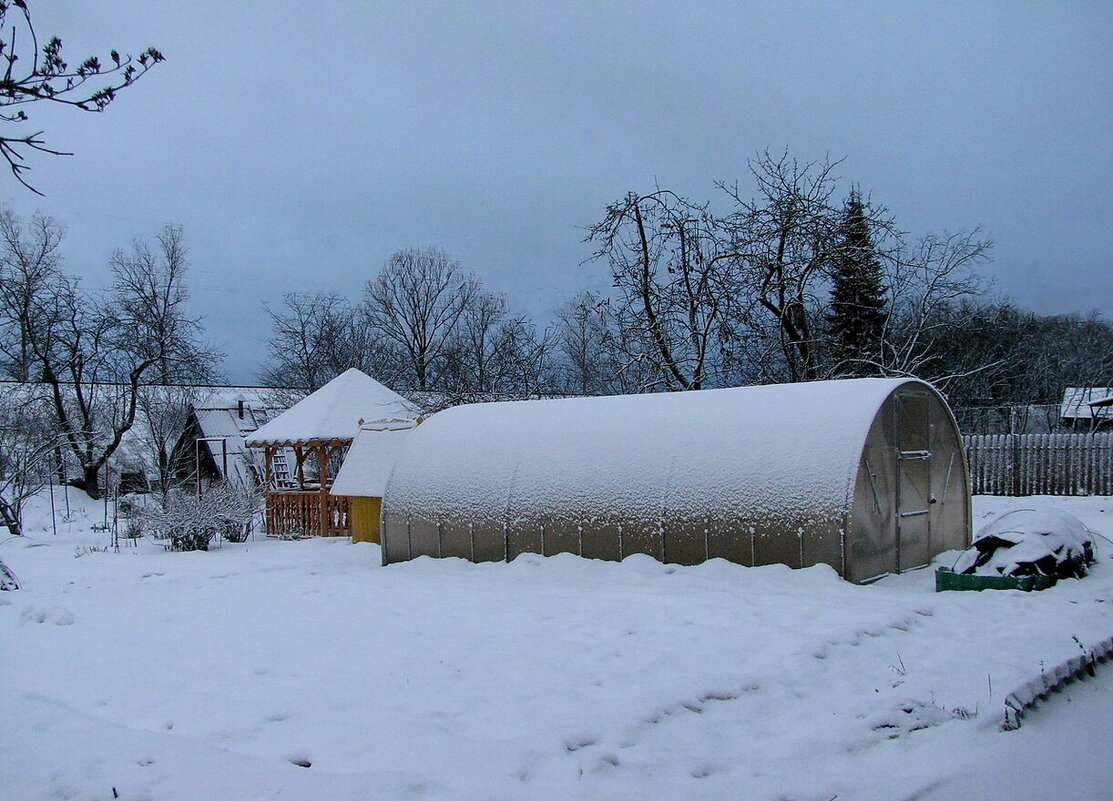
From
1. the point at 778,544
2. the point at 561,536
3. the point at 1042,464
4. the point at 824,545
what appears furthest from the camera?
the point at 1042,464

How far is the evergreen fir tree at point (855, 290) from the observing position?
18344mm

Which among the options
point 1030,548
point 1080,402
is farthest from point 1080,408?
point 1030,548

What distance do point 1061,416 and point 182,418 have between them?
135ft

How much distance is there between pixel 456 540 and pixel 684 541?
369 cm

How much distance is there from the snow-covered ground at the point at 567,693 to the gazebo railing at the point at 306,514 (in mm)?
9201

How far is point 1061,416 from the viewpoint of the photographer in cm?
4438

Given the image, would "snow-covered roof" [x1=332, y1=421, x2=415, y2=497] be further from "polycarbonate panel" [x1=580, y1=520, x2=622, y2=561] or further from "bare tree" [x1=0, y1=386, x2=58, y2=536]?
"bare tree" [x1=0, y1=386, x2=58, y2=536]

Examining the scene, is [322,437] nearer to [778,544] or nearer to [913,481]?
[778,544]

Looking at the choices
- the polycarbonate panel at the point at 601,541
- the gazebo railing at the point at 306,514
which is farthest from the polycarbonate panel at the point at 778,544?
the gazebo railing at the point at 306,514

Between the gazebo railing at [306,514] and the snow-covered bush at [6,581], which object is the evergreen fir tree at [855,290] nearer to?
the gazebo railing at [306,514]

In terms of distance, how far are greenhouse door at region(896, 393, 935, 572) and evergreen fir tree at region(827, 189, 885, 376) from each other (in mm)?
6126

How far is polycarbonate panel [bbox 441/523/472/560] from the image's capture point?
1261cm

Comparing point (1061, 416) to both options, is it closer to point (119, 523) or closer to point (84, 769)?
point (119, 523)

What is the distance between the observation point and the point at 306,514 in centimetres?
1981
